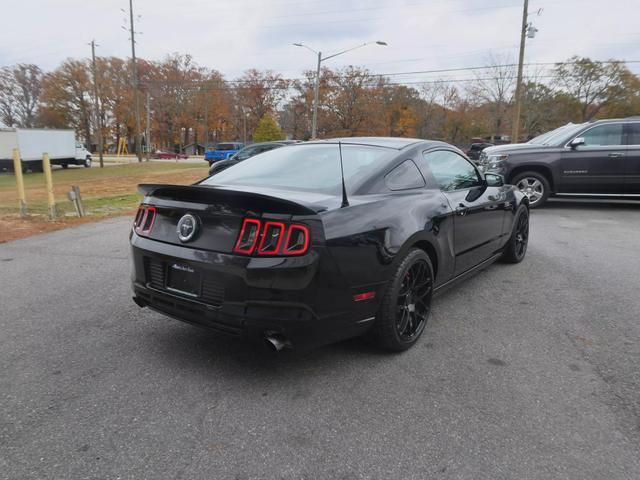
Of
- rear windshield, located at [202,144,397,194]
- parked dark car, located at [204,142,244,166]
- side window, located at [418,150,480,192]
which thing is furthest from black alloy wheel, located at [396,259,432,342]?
parked dark car, located at [204,142,244,166]

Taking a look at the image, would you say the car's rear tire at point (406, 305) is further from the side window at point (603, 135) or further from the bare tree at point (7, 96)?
the bare tree at point (7, 96)

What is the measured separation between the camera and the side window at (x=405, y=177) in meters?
3.21

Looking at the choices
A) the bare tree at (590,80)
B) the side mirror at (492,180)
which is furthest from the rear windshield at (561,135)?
the bare tree at (590,80)

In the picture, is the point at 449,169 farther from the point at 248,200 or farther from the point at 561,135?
the point at 561,135

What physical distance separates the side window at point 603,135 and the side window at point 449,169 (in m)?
6.41

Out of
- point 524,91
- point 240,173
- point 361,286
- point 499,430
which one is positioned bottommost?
point 499,430

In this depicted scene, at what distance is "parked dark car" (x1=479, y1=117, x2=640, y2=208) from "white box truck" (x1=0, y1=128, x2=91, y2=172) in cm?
2628

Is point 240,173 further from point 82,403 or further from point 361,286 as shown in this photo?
point 82,403

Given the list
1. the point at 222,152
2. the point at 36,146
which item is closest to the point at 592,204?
the point at 36,146

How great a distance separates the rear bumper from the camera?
7.94ft

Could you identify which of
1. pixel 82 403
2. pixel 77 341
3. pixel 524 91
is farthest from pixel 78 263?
pixel 524 91

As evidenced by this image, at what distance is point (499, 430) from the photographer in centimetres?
225

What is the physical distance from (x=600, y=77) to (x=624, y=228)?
4961 cm

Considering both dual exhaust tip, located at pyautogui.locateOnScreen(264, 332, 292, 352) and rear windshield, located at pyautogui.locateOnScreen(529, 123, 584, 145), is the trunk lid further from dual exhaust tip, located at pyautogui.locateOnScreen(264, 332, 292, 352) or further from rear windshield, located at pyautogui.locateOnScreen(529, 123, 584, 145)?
rear windshield, located at pyautogui.locateOnScreen(529, 123, 584, 145)
